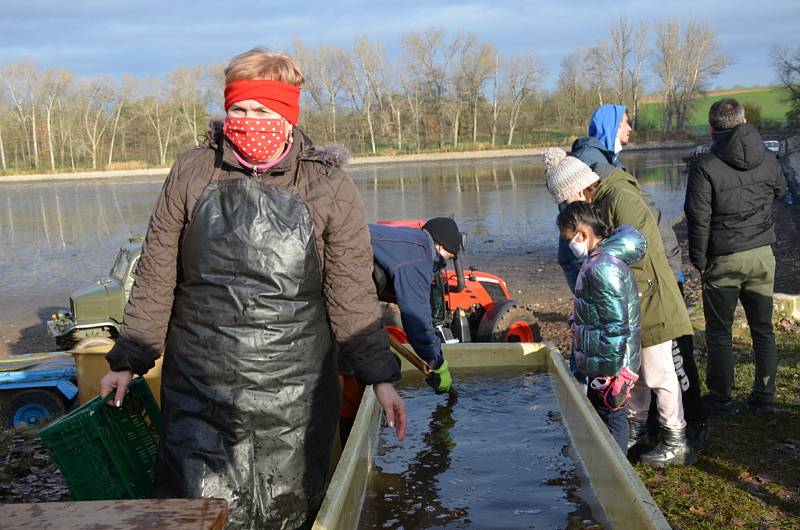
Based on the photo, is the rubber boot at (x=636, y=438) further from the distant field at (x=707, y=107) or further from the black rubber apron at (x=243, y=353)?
the distant field at (x=707, y=107)

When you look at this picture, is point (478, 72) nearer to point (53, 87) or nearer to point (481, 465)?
point (53, 87)

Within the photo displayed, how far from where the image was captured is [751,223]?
5.74 metres

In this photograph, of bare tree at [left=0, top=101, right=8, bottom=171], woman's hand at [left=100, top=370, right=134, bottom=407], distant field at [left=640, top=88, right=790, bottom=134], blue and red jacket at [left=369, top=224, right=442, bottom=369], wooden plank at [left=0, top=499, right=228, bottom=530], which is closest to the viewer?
wooden plank at [left=0, top=499, right=228, bottom=530]

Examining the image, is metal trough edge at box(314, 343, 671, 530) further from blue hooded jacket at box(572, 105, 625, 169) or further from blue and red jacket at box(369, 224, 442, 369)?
blue hooded jacket at box(572, 105, 625, 169)

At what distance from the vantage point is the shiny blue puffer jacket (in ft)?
14.0

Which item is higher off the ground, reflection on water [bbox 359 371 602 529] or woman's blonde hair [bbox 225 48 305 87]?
woman's blonde hair [bbox 225 48 305 87]

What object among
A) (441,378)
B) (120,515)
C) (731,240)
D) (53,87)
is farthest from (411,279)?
(53,87)

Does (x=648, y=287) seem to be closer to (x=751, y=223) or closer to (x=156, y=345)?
(x=751, y=223)

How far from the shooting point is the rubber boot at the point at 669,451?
4875 mm

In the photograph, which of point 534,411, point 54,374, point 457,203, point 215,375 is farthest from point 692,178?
point 457,203

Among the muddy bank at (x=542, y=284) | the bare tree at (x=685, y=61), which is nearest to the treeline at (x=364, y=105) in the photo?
the bare tree at (x=685, y=61)

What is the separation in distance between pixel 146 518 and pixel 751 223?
15.6 ft

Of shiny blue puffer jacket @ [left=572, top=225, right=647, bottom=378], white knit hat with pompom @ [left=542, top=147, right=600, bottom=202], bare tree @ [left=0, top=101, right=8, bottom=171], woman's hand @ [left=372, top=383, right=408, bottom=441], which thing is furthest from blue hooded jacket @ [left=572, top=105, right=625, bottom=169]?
bare tree @ [left=0, top=101, right=8, bottom=171]

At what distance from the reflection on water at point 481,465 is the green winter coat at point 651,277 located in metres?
0.81
